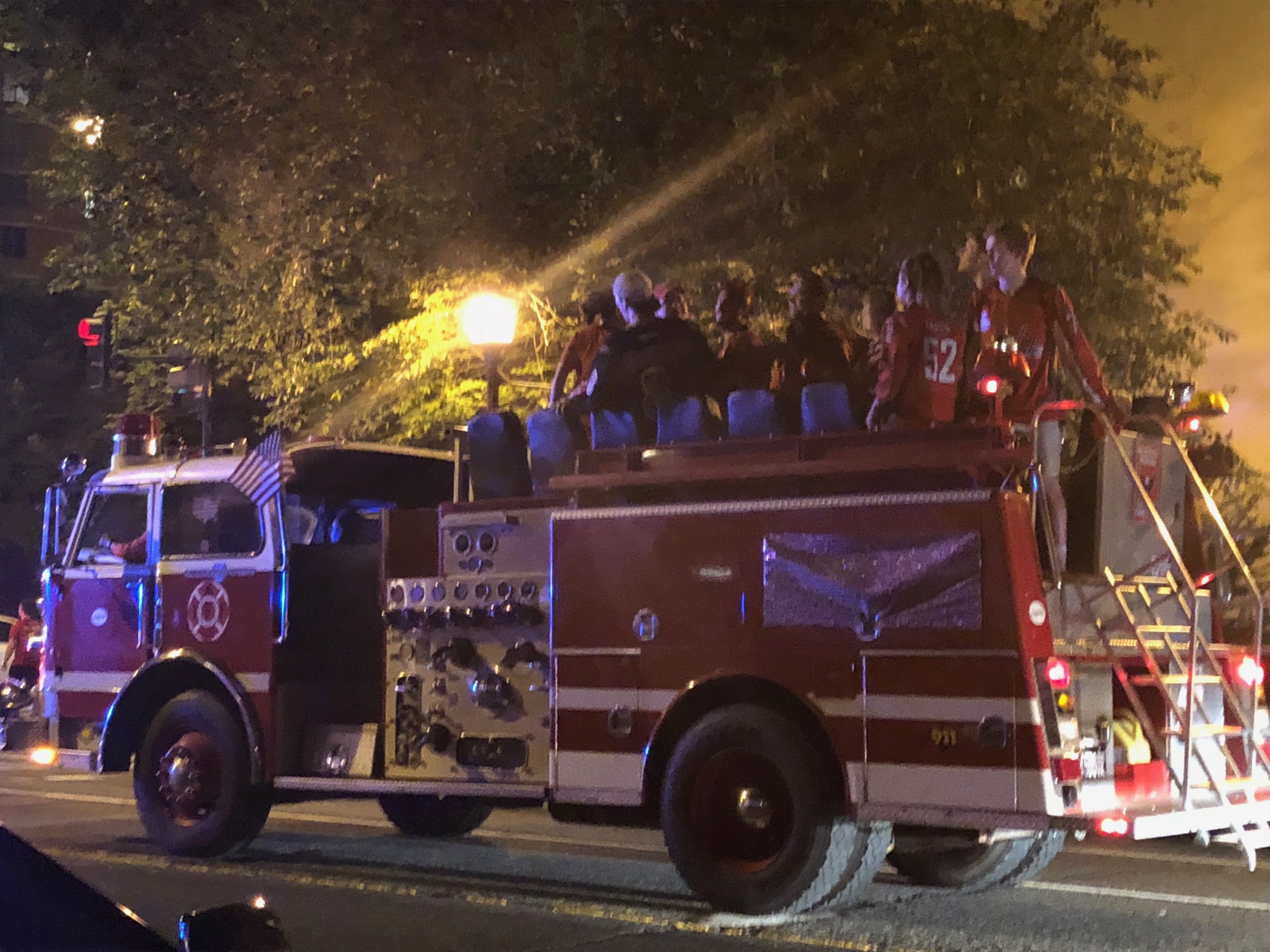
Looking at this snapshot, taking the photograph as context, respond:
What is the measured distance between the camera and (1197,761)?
669 centimetres

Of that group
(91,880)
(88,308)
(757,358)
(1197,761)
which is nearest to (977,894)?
(1197,761)

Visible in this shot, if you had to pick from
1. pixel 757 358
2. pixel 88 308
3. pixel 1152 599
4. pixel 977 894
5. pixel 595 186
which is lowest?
pixel 977 894

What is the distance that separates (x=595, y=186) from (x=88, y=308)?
2725 cm

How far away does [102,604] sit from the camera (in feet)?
31.2

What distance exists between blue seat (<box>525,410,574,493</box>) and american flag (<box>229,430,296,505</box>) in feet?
5.25

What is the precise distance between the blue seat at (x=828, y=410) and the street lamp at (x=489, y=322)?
16.7 ft

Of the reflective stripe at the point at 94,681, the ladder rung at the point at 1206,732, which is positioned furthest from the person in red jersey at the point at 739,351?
the reflective stripe at the point at 94,681

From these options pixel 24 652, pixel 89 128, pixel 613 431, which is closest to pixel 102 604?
pixel 613 431

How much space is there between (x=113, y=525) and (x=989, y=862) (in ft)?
18.7

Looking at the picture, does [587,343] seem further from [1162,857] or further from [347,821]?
[1162,857]

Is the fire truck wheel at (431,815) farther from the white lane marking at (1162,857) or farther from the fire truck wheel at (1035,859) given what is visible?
the white lane marking at (1162,857)

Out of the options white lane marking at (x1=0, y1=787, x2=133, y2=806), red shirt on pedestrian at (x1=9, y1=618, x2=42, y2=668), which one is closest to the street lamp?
white lane marking at (x1=0, y1=787, x2=133, y2=806)

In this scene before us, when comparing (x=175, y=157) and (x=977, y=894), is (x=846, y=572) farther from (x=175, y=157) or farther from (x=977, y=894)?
(x=175, y=157)

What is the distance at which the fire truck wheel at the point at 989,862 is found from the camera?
780 centimetres
